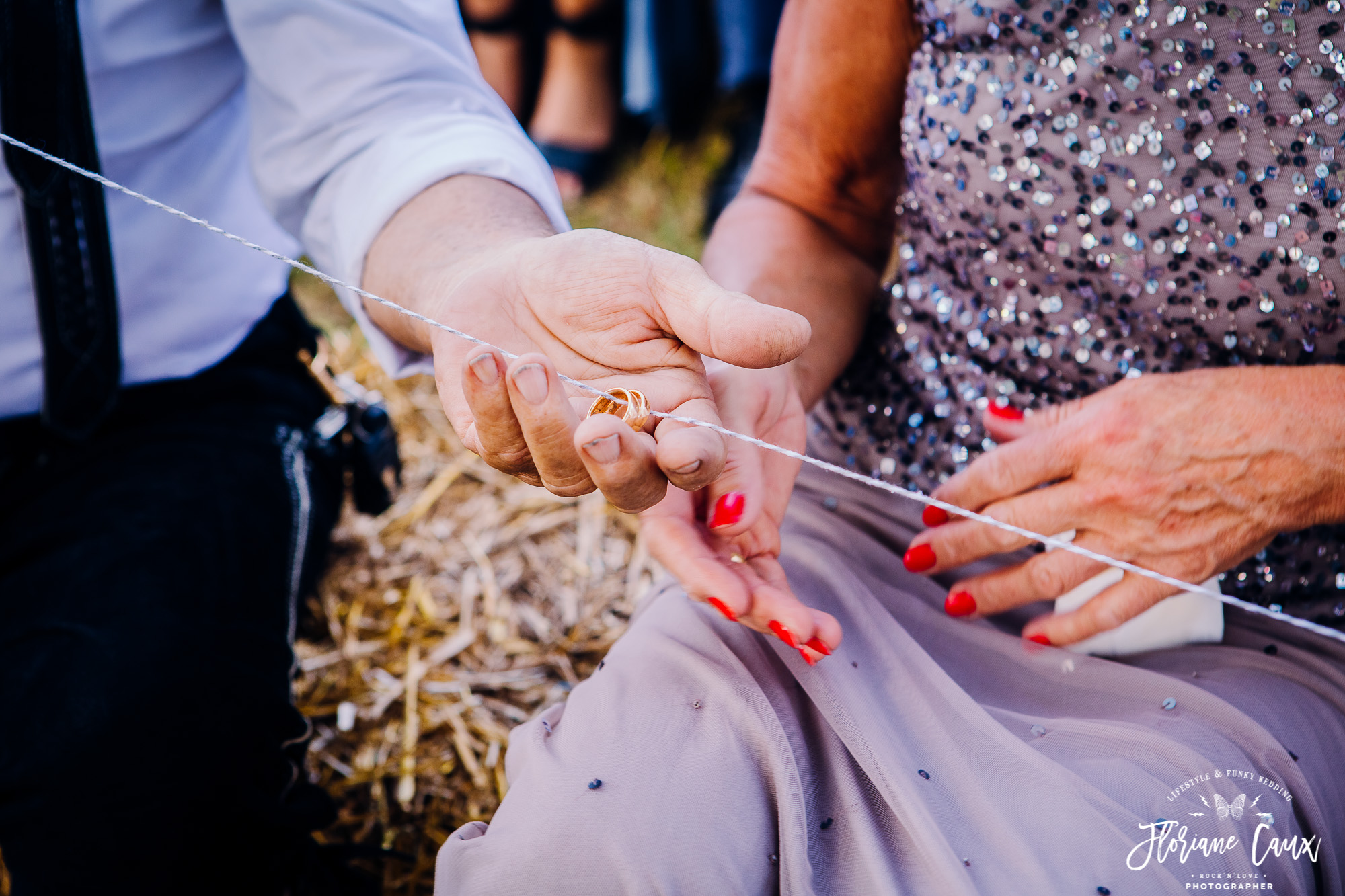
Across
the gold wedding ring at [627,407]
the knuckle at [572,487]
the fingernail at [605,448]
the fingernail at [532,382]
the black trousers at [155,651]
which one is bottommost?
the black trousers at [155,651]

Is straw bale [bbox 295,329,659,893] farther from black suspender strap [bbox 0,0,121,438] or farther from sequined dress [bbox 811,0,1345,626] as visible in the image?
sequined dress [bbox 811,0,1345,626]

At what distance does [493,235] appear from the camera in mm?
951

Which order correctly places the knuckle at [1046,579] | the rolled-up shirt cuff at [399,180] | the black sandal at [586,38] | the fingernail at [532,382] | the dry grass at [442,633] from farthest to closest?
the black sandal at [586,38] < the dry grass at [442,633] < the rolled-up shirt cuff at [399,180] < the knuckle at [1046,579] < the fingernail at [532,382]

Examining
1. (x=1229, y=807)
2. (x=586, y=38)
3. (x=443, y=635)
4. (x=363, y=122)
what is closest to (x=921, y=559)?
(x=1229, y=807)

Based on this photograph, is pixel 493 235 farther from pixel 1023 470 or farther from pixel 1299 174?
pixel 1299 174

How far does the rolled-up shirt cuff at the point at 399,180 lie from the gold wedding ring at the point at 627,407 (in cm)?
37

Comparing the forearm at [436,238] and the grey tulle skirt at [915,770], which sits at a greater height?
the forearm at [436,238]

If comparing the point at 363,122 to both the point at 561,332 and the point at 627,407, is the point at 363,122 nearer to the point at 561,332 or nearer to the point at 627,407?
the point at 561,332

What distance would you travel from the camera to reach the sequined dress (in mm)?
778

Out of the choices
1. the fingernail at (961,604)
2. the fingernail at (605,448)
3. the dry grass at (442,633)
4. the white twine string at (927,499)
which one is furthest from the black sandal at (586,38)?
the fingernail at (605,448)

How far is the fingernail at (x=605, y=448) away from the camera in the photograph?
65 centimetres

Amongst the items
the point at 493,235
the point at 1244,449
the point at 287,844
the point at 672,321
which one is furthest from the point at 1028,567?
the point at 287,844

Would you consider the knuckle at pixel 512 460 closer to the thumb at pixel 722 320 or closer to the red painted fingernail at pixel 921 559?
the thumb at pixel 722 320

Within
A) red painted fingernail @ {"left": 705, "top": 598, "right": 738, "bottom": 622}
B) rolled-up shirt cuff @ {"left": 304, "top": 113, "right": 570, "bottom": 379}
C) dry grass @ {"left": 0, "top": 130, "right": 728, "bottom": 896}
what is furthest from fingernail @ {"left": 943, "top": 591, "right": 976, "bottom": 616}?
dry grass @ {"left": 0, "top": 130, "right": 728, "bottom": 896}
